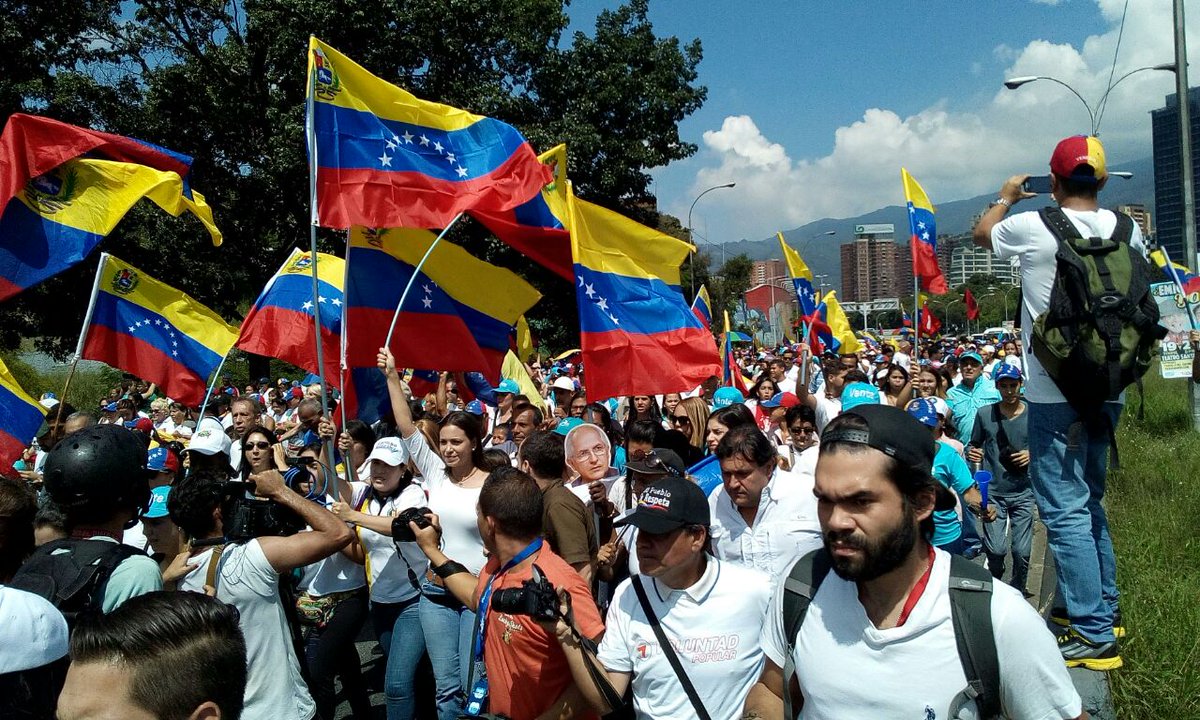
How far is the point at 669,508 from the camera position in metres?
3.12

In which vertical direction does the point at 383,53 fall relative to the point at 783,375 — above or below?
above

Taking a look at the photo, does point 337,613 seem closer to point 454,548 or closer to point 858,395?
point 454,548

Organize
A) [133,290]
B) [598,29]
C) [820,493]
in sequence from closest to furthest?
[820,493]
[133,290]
[598,29]

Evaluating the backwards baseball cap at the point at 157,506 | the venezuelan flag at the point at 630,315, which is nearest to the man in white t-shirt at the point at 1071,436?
the backwards baseball cap at the point at 157,506

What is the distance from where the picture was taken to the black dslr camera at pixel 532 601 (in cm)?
273

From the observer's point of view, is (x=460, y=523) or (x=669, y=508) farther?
(x=460, y=523)

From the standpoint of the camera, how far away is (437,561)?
3797 millimetres

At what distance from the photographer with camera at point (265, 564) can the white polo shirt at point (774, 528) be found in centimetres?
170

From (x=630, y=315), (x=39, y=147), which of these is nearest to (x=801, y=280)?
(x=630, y=315)

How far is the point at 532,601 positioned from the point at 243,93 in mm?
23199

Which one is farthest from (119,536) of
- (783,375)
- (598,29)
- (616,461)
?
(598,29)

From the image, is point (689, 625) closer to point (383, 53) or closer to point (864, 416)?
point (864, 416)

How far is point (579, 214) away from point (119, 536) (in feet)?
15.4

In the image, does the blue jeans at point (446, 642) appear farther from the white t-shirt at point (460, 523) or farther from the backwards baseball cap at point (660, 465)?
the backwards baseball cap at point (660, 465)
